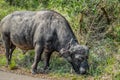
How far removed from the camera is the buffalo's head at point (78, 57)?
1088cm

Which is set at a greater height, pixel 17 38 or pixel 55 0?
pixel 55 0

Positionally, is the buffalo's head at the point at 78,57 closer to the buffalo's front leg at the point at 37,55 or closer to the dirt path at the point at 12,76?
the buffalo's front leg at the point at 37,55

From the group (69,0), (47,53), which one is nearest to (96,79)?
(47,53)

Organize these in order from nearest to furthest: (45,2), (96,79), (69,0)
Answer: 1. (96,79)
2. (69,0)
3. (45,2)

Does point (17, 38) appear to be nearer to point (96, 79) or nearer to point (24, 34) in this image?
point (24, 34)

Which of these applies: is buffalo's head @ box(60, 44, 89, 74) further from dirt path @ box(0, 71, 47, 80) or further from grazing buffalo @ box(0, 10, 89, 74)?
dirt path @ box(0, 71, 47, 80)

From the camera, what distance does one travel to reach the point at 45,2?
1773 cm

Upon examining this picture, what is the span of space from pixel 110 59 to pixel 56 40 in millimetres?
1721

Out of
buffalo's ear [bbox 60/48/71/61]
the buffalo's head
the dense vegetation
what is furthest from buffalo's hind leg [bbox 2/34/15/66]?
the buffalo's head

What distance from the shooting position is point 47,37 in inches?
439

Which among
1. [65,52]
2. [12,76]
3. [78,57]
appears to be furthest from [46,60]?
[12,76]

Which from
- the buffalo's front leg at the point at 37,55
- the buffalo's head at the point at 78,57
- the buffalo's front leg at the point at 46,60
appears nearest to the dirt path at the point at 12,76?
the buffalo's front leg at the point at 37,55

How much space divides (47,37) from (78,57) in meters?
1.07

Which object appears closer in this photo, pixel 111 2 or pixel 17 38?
pixel 17 38
